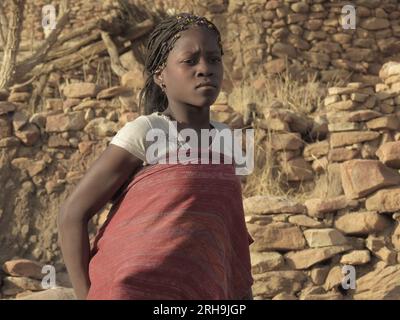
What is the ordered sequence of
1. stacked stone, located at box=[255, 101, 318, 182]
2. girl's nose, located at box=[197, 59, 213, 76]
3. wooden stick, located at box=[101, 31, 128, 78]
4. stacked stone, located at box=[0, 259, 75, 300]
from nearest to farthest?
girl's nose, located at box=[197, 59, 213, 76] < stacked stone, located at box=[0, 259, 75, 300] < stacked stone, located at box=[255, 101, 318, 182] < wooden stick, located at box=[101, 31, 128, 78]

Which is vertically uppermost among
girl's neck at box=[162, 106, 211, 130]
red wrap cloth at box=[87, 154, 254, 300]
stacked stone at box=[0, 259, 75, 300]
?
girl's neck at box=[162, 106, 211, 130]

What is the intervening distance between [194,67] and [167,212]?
42cm

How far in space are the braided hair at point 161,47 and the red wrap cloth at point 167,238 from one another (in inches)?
12.9

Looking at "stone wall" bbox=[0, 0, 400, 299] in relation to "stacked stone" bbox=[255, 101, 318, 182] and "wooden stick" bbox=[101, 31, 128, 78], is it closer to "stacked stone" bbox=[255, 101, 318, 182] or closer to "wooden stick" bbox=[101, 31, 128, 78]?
"stacked stone" bbox=[255, 101, 318, 182]

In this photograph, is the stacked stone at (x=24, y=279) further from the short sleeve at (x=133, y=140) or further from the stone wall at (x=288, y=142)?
the short sleeve at (x=133, y=140)

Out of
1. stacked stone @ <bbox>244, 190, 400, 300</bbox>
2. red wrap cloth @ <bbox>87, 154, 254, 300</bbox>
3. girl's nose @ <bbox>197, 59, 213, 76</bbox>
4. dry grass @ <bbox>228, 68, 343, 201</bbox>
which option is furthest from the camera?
dry grass @ <bbox>228, 68, 343, 201</bbox>

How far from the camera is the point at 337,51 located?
8711mm

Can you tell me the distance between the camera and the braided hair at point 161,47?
7.02 feet

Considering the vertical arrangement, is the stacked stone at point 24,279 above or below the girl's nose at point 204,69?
below

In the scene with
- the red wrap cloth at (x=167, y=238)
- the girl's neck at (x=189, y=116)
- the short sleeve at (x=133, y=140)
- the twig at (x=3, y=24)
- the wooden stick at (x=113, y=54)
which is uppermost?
the twig at (x=3, y=24)

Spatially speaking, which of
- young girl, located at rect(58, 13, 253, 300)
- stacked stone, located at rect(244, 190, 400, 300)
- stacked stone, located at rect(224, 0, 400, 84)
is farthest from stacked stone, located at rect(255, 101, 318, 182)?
young girl, located at rect(58, 13, 253, 300)

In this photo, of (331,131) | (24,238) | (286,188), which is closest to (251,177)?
(286,188)

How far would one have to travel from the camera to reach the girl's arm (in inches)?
76.4

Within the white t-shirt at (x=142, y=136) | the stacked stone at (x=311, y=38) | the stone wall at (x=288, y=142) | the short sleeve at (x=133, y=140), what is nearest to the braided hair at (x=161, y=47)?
the white t-shirt at (x=142, y=136)
